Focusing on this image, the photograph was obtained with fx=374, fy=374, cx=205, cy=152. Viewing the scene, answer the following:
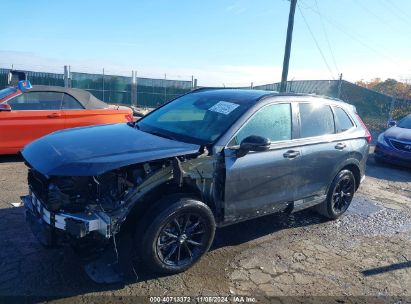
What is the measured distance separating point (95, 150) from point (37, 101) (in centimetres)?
476

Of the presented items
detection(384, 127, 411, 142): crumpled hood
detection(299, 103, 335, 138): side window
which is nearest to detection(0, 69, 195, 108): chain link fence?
detection(384, 127, 411, 142): crumpled hood

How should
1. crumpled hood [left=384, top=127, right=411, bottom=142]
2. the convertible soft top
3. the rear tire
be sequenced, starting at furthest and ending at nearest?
crumpled hood [left=384, top=127, right=411, bottom=142]
the convertible soft top
the rear tire

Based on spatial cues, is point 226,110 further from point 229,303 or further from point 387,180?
point 387,180

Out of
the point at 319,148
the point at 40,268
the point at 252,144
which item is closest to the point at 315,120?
the point at 319,148

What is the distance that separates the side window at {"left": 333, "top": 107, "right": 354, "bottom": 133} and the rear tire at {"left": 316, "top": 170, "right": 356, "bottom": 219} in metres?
0.63

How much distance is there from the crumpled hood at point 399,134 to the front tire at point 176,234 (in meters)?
7.74

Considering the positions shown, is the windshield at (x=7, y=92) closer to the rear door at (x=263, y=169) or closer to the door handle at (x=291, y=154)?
the rear door at (x=263, y=169)

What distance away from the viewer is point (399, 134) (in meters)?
9.88

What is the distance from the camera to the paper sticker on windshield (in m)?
4.28

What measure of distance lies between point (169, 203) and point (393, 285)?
251 centimetres

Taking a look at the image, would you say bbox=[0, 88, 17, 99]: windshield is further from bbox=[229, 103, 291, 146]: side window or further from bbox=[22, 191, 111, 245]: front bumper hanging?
bbox=[229, 103, 291, 146]: side window

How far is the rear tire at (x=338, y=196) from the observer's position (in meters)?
5.30

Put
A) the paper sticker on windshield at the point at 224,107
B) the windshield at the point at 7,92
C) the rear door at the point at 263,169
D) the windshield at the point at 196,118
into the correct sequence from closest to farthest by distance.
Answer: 1. the rear door at the point at 263,169
2. the windshield at the point at 196,118
3. the paper sticker on windshield at the point at 224,107
4. the windshield at the point at 7,92

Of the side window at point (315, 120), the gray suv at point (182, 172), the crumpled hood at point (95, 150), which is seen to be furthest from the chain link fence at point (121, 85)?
the crumpled hood at point (95, 150)
